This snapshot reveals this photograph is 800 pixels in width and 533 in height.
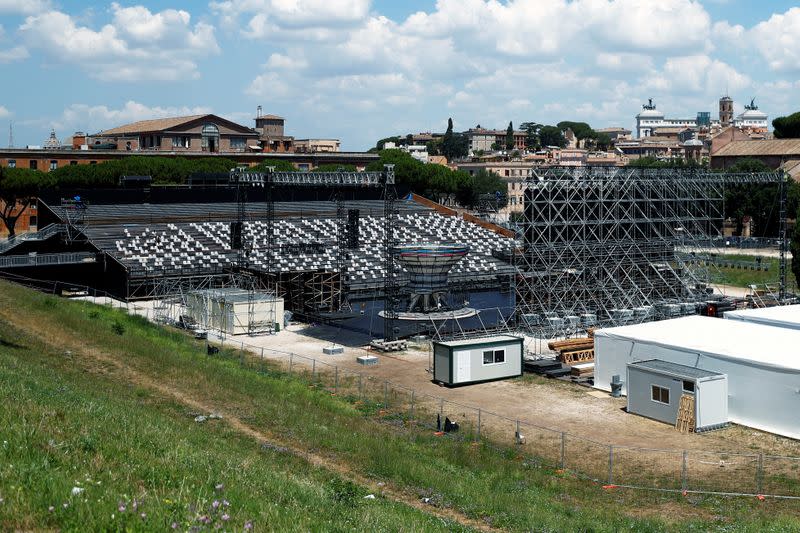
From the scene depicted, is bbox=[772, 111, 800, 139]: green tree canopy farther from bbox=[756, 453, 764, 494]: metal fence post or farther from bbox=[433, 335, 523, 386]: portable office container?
bbox=[756, 453, 764, 494]: metal fence post

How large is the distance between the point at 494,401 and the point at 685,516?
13339 mm

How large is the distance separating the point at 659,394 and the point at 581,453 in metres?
5.84

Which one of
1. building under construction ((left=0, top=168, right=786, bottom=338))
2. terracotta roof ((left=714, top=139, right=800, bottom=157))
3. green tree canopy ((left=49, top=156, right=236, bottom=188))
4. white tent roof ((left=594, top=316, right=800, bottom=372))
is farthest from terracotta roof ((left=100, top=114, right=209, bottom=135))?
white tent roof ((left=594, top=316, right=800, bottom=372))

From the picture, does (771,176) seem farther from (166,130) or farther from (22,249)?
(166,130)

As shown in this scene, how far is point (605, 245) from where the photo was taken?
53781 mm

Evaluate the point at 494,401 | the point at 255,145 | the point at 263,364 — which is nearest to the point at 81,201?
the point at 263,364

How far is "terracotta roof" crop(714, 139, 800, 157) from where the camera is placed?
11282 cm

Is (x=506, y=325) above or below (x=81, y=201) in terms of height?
below

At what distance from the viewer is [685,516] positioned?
2152cm

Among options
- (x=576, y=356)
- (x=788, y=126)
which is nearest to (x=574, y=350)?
(x=576, y=356)

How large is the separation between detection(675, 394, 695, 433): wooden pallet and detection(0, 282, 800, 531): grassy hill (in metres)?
7.03

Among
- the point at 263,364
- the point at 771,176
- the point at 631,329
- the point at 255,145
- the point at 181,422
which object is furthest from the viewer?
the point at 255,145

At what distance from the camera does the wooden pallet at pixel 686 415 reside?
99.5 feet

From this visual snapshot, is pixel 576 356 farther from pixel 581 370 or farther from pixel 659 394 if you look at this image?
pixel 659 394
